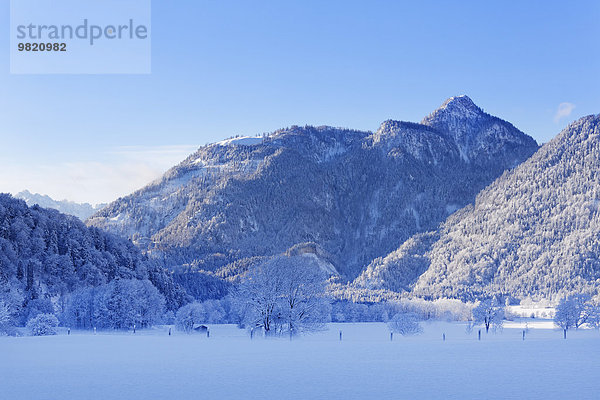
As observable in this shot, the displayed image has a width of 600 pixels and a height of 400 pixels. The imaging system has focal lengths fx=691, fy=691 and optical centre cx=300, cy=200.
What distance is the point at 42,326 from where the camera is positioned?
4070 inches

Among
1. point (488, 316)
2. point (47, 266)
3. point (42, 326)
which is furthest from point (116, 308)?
point (488, 316)

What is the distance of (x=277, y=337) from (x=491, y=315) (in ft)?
276

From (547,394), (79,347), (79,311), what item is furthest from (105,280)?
(547,394)

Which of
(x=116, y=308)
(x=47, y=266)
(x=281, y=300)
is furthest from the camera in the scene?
(x=47, y=266)

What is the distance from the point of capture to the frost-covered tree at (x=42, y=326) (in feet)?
338

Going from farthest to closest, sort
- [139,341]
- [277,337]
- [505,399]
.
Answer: [277,337]
[139,341]
[505,399]

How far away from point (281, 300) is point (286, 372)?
50093mm

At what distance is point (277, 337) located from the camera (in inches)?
3962

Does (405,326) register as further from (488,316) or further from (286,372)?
(286,372)

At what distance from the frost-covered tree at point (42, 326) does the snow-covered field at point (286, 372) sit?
Result: 69.6ft

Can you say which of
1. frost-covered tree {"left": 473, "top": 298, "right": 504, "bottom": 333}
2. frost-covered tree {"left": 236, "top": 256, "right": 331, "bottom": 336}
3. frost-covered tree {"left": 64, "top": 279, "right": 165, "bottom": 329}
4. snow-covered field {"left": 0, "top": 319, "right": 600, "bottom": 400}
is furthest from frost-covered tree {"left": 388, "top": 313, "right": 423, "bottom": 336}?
snow-covered field {"left": 0, "top": 319, "right": 600, "bottom": 400}

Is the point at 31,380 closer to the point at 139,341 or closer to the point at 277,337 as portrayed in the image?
the point at 139,341

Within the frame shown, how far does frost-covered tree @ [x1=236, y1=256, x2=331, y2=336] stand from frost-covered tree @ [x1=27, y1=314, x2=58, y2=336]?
28885 mm

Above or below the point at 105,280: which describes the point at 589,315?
below
